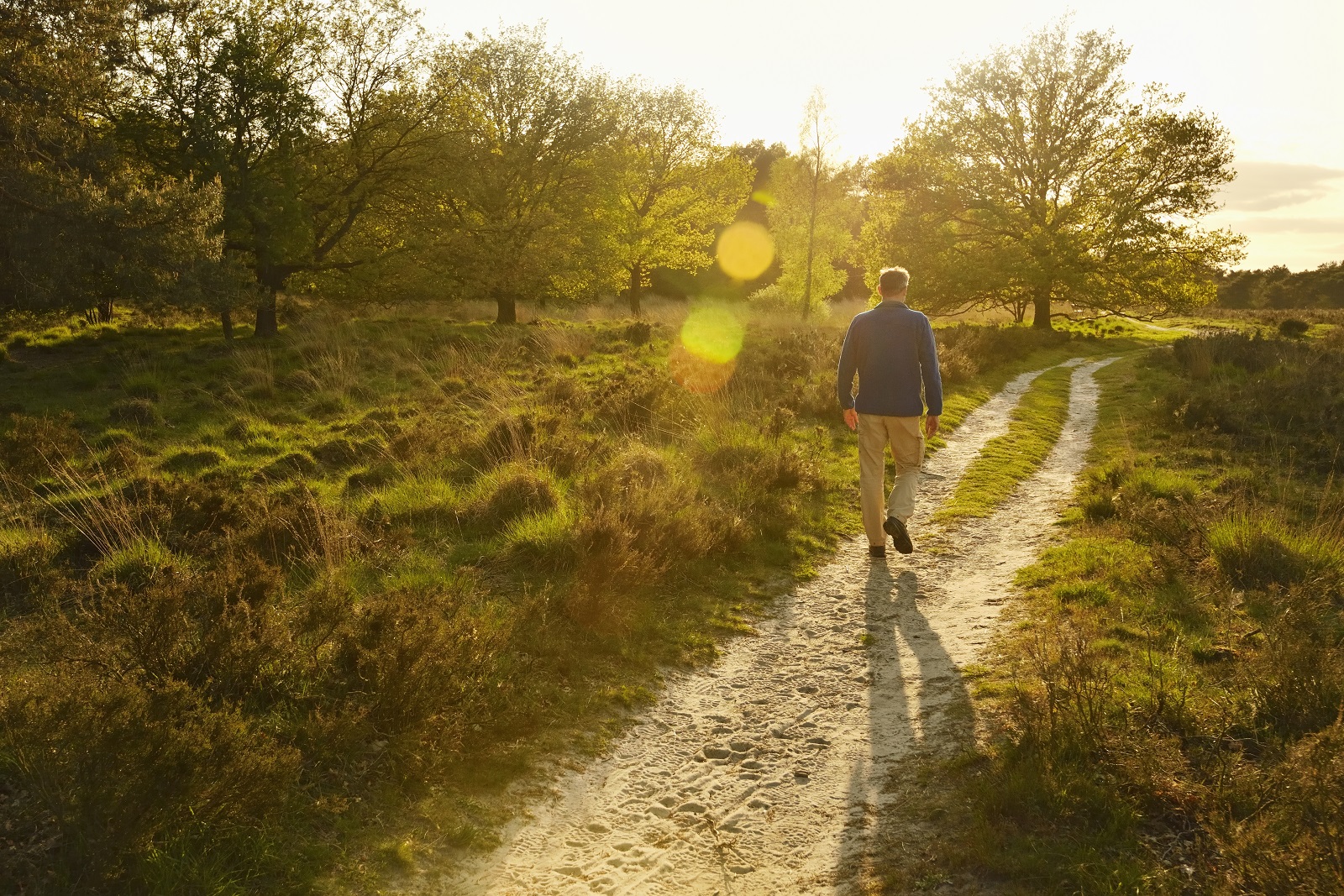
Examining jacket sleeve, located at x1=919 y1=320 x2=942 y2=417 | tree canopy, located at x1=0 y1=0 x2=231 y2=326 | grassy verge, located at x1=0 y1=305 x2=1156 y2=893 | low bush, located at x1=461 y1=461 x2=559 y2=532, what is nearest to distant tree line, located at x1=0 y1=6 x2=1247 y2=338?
tree canopy, located at x1=0 y1=0 x2=231 y2=326

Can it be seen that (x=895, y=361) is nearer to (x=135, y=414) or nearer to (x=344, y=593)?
(x=344, y=593)

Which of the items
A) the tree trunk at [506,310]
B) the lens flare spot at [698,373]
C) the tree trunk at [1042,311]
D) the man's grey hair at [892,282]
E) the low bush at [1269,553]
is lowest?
the low bush at [1269,553]

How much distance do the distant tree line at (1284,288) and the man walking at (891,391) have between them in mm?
61852

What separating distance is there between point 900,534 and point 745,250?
47.7m

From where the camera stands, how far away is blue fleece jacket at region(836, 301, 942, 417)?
726 centimetres

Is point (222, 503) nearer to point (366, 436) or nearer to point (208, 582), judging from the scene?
point (208, 582)

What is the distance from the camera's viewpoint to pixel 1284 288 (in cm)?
A: 6325

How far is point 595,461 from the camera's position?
9.70 meters

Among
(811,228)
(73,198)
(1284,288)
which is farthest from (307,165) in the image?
(1284,288)

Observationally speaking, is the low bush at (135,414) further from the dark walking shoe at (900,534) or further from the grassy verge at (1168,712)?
the grassy verge at (1168,712)

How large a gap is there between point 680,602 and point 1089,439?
10.0 meters

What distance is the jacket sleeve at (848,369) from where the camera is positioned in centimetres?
750

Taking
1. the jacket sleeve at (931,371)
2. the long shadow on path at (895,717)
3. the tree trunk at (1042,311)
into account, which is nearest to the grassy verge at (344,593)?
the long shadow on path at (895,717)

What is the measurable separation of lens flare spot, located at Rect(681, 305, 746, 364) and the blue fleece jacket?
10.5 metres
